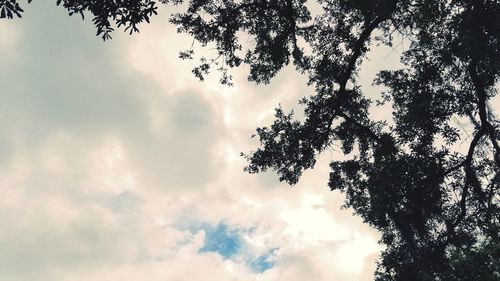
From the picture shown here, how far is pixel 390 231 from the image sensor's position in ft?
50.3

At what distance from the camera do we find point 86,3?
5.85 meters

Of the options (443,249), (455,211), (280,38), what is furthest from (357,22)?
(443,249)

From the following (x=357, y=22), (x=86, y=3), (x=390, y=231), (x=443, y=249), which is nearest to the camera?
(x=86, y=3)

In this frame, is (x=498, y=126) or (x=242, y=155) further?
(x=242, y=155)

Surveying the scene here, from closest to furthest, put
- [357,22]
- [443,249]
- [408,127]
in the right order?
[408,127] < [357,22] < [443,249]

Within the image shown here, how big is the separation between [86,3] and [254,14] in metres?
9.16

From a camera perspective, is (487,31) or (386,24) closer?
(487,31)

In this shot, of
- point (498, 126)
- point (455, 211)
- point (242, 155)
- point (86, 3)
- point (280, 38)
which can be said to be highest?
point (280, 38)

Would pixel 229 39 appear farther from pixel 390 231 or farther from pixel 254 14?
pixel 390 231

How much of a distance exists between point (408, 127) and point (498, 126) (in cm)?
305

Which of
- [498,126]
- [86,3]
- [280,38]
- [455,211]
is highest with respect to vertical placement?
[280,38]

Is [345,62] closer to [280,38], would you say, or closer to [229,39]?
[280,38]

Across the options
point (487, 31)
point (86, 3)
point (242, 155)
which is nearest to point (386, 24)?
point (487, 31)

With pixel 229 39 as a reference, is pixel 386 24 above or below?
below
